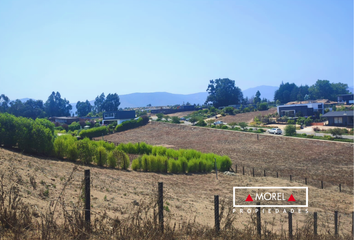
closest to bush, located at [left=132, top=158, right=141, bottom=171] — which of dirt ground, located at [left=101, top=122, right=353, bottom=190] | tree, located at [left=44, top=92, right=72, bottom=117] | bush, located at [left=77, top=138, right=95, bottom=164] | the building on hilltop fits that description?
bush, located at [left=77, top=138, right=95, bottom=164]

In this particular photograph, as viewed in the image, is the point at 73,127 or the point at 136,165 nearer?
the point at 136,165

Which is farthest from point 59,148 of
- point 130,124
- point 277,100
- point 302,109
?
point 277,100

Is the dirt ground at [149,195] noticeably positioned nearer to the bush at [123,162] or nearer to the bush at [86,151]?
the bush at [123,162]

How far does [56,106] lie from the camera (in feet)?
313

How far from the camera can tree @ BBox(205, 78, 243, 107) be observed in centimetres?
11950

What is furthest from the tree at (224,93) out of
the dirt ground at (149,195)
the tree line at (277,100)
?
the dirt ground at (149,195)

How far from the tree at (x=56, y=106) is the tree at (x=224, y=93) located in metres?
62.2

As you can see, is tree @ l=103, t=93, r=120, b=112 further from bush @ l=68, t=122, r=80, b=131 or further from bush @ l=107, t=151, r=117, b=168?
bush @ l=107, t=151, r=117, b=168

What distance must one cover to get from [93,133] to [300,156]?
3387 centimetres

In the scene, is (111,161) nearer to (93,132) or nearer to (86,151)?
(86,151)

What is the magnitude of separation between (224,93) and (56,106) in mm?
67870

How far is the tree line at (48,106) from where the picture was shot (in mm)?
59344

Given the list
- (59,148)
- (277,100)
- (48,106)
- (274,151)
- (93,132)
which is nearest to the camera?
(59,148)

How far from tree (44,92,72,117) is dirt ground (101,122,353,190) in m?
50.9
